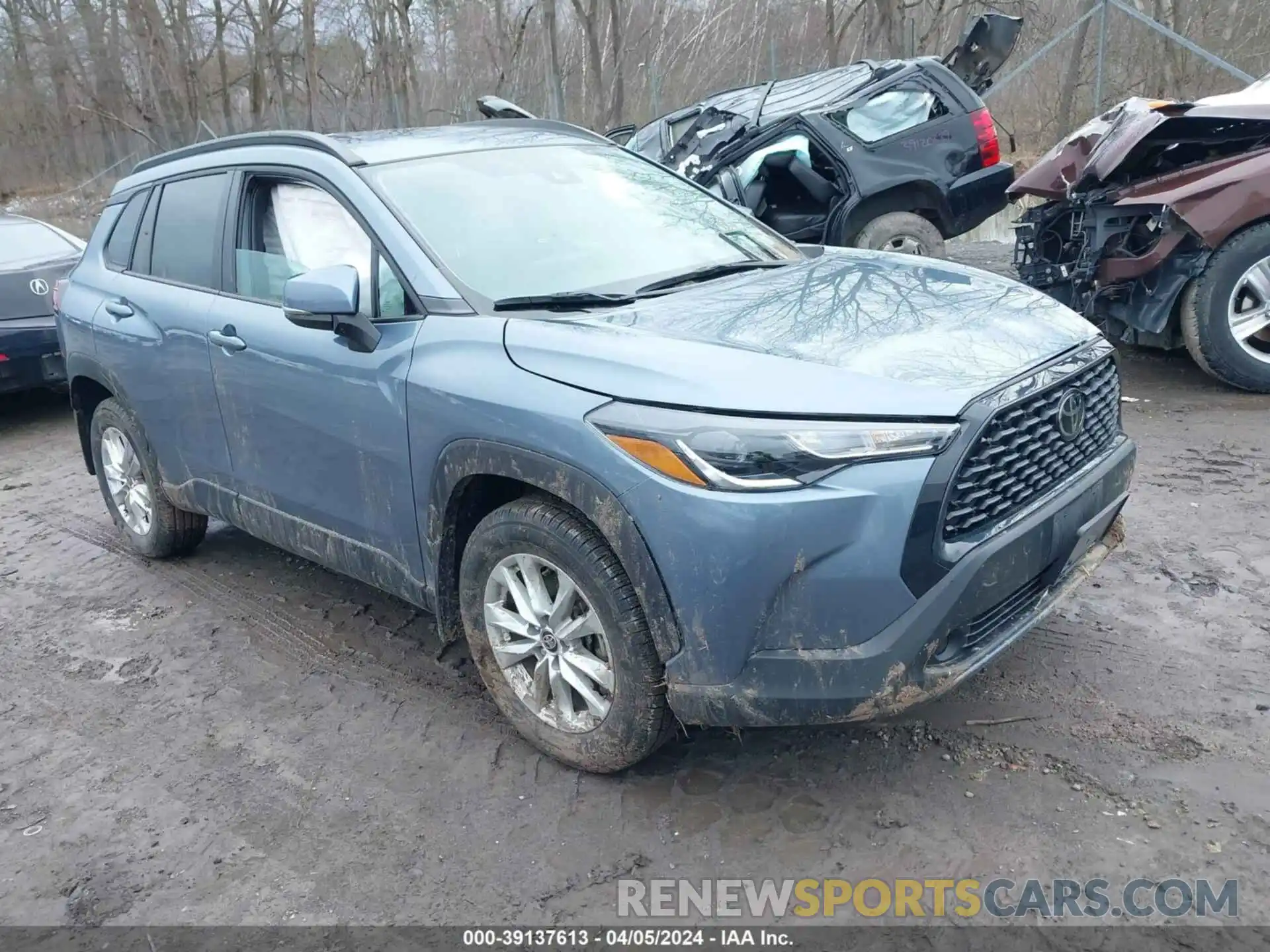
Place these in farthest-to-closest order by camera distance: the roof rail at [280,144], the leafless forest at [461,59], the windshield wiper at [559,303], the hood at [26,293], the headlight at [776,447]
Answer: the leafless forest at [461,59]
the hood at [26,293]
the roof rail at [280,144]
the windshield wiper at [559,303]
the headlight at [776,447]

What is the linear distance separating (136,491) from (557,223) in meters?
2.86

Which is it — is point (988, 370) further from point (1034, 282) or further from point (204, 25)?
point (204, 25)

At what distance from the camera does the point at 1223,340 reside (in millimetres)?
5863

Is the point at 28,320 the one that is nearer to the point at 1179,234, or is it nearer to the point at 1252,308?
the point at 1179,234

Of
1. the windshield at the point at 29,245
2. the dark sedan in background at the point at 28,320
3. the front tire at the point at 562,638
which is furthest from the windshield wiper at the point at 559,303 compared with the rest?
the windshield at the point at 29,245

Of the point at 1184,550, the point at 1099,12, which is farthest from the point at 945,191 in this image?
the point at 1099,12

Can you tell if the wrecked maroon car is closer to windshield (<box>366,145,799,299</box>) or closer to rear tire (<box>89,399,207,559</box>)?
windshield (<box>366,145,799,299</box>)

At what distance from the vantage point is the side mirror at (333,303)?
10.7 feet

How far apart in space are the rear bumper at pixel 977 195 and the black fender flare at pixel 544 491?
6703mm

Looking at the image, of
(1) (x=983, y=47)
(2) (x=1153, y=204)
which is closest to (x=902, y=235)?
(1) (x=983, y=47)

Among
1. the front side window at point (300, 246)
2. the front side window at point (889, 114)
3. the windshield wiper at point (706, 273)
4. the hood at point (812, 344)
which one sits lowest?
the hood at point (812, 344)

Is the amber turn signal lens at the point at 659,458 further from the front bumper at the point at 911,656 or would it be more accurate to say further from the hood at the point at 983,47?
the hood at the point at 983,47

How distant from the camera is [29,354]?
7789mm

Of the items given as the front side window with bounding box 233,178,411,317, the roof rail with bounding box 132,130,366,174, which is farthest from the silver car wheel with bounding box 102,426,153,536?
the front side window with bounding box 233,178,411,317
